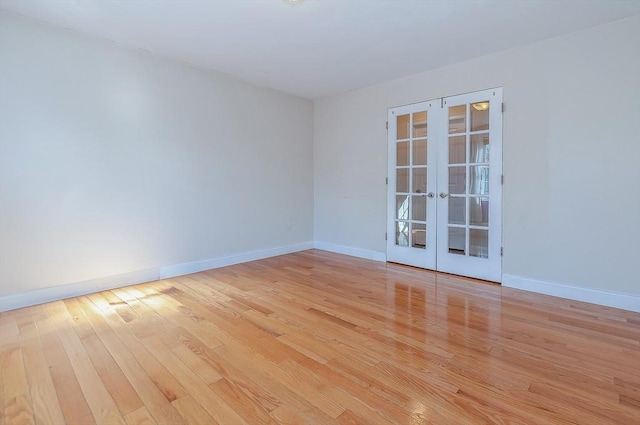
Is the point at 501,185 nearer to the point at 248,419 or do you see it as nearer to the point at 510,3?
the point at 510,3

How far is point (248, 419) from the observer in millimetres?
1438

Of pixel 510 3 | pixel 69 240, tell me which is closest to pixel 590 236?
pixel 510 3

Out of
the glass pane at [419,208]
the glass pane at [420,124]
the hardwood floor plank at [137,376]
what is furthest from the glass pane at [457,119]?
the hardwood floor plank at [137,376]

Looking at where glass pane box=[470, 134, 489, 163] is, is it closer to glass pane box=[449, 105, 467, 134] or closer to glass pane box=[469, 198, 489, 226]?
glass pane box=[449, 105, 467, 134]

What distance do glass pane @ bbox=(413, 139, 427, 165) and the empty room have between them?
0.13ft

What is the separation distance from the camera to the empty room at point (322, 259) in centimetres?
171

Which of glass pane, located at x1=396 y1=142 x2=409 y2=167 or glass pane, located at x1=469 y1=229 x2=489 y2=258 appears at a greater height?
glass pane, located at x1=396 y1=142 x2=409 y2=167

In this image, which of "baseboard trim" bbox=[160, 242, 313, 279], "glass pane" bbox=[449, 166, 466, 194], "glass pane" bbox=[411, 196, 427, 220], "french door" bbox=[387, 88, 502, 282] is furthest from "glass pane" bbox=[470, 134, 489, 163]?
"baseboard trim" bbox=[160, 242, 313, 279]

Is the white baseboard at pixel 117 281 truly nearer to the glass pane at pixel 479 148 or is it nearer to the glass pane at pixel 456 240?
the glass pane at pixel 456 240

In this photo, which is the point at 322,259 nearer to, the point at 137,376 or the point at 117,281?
the point at 117,281

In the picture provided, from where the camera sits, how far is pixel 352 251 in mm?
4938

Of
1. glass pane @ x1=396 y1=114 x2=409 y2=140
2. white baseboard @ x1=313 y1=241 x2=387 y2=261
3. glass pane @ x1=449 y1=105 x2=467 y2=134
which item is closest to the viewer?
glass pane @ x1=449 y1=105 x2=467 y2=134

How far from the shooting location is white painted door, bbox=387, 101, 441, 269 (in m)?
4.02

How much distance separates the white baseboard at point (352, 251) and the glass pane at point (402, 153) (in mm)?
1349
